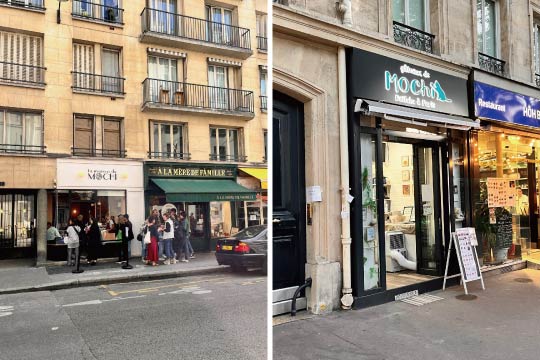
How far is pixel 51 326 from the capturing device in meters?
1.07

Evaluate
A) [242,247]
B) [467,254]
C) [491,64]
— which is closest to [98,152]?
[242,247]

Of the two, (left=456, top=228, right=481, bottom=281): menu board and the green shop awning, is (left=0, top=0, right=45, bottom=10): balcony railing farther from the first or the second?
(left=456, top=228, right=481, bottom=281): menu board

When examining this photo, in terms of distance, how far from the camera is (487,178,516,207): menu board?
23.4ft

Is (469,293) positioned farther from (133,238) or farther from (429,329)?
(133,238)

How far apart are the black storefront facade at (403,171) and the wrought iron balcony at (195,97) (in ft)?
11.6

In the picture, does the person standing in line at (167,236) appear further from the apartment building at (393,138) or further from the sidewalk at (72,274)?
the apartment building at (393,138)

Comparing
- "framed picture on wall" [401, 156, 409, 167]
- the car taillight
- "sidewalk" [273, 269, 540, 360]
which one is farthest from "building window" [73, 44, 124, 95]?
"framed picture on wall" [401, 156, 409, 167]

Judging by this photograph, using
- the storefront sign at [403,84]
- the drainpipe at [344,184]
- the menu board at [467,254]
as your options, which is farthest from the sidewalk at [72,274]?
the menu board at [467,254]

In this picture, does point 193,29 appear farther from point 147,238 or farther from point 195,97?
point 147,238

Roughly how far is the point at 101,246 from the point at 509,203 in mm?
7900

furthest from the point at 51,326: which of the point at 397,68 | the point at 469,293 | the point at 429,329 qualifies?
the point at 469,293

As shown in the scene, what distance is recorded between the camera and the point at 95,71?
3.67ft

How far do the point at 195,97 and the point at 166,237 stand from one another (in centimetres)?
41

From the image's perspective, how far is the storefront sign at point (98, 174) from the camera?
1062mm
